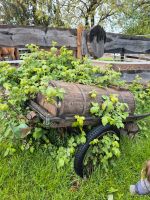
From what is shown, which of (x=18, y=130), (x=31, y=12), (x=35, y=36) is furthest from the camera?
(x=31, y=12)

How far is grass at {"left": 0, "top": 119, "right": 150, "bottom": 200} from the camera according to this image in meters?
3.01

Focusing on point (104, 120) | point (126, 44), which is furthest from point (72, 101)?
point (126, 44)

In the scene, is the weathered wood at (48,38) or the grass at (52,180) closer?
the grass at (52,180)

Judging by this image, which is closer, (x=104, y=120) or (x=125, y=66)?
(x=104, y=120)

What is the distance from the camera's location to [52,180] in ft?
10.3

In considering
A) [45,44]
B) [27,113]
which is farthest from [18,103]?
[45,44]

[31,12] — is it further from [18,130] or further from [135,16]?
[18,130]

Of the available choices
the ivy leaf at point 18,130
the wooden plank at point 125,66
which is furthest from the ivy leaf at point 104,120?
the wooden plank at point 125,66

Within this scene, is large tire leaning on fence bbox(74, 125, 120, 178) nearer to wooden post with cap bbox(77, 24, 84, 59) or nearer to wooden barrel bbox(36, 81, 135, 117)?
wooden barrel bbox(36, 81, 135, 117)

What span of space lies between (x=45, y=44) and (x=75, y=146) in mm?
2345

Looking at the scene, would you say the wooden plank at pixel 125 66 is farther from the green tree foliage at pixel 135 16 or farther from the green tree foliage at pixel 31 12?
the green tree foliage at pixel 31 12

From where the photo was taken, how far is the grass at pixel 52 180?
9.87 feet

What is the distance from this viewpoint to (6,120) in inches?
138

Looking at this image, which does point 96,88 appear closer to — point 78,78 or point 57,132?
point 78,78
